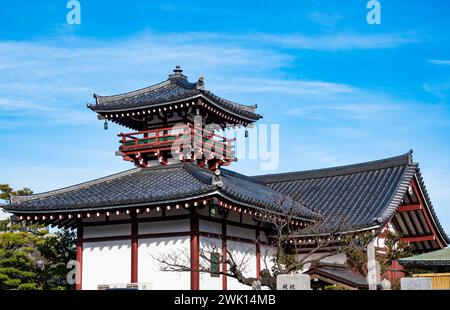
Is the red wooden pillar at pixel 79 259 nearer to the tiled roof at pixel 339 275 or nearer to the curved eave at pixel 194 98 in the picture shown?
the curved eave at pixel 194 98

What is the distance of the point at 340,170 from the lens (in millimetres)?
34719

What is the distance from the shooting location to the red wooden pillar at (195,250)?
2294 centimetres

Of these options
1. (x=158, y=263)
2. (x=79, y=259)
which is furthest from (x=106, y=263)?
(x=158, y=263)

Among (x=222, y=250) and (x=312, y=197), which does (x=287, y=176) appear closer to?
(x=312, y=197)

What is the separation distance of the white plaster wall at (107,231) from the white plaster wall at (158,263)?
854mm

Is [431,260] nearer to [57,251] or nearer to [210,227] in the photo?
[210,227]

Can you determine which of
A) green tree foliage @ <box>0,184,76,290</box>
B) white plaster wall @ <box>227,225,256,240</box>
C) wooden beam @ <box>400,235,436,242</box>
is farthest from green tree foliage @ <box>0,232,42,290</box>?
wooden beam @ <box>400,235,436,242</box>

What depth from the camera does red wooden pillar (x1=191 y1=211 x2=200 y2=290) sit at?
22938mm

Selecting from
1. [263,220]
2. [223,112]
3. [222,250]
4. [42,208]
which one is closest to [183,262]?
[222,250]

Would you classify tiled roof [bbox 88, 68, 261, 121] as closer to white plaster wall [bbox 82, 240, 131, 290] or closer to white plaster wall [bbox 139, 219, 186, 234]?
white plaster wall [bbox 139, 219, 186, 234]

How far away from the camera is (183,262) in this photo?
23.5 metres

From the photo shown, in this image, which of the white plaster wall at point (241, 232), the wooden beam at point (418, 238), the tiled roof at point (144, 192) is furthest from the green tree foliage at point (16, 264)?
the wooden beam at point (418, 238)

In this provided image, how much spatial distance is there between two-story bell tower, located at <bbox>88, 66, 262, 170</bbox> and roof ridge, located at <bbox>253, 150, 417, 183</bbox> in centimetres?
639
